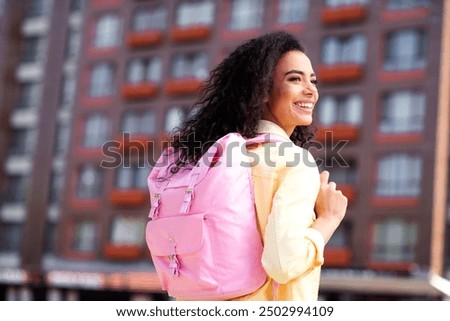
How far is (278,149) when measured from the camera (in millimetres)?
912

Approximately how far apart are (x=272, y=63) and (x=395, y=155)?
43.0 feet

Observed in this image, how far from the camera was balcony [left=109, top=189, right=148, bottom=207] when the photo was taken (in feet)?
54.2

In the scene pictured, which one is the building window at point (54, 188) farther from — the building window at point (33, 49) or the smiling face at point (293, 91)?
the smiling face at point (293, 91)

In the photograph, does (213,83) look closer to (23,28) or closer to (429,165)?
(429,165)

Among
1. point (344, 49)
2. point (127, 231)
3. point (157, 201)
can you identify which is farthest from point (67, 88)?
point (157, 201)

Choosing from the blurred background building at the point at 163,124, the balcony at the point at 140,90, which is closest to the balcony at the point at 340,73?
the blurred background building at the point at 163,124

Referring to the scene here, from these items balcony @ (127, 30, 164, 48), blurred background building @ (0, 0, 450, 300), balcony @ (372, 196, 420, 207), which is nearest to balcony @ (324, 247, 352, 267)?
blurred background building @ (0, 0, 450, 300)

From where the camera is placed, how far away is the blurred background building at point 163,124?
44.0 ft
